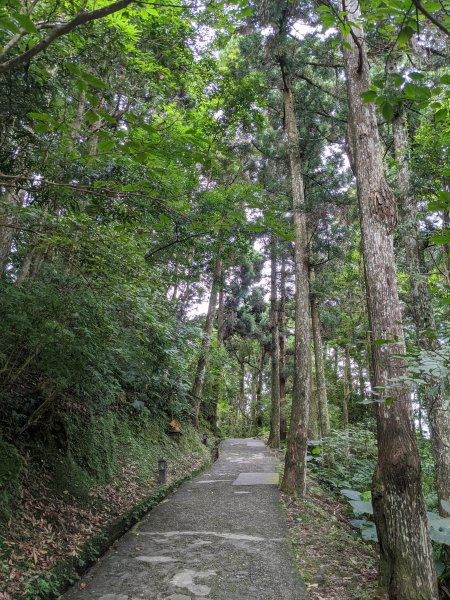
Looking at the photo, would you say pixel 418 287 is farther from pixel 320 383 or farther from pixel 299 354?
pixel 320 383

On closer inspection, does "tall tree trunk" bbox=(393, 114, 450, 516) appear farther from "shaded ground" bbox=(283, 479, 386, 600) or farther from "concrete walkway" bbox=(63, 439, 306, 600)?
"concrete walkway" bbox=(63, 439, 306, 600)

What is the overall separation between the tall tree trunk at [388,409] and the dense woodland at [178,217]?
17 mm

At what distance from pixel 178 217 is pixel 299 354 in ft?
13.8

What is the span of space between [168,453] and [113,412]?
251 centimetres

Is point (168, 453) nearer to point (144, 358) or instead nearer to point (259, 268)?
point (144, 358)

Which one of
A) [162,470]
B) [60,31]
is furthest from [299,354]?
[60,31]

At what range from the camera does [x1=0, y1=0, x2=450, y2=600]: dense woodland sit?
8.86 ft

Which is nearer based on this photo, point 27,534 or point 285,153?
point 27,534

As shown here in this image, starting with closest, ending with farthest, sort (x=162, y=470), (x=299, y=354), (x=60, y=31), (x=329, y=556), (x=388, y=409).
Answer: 1. (x=60, y=31)
2. (x=388, y=409)
3. (x=329, y=556)
4. (x=162, y=470)
5. (x=299, y=354)

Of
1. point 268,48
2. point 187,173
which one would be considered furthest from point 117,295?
point 268,48

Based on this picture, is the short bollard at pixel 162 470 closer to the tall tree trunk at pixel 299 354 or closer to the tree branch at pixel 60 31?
the tall tree trunk at pixel 299 354

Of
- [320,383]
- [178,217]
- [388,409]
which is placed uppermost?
Answer: [178,217]

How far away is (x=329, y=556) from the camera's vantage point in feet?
15.5

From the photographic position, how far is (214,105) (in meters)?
9.73
